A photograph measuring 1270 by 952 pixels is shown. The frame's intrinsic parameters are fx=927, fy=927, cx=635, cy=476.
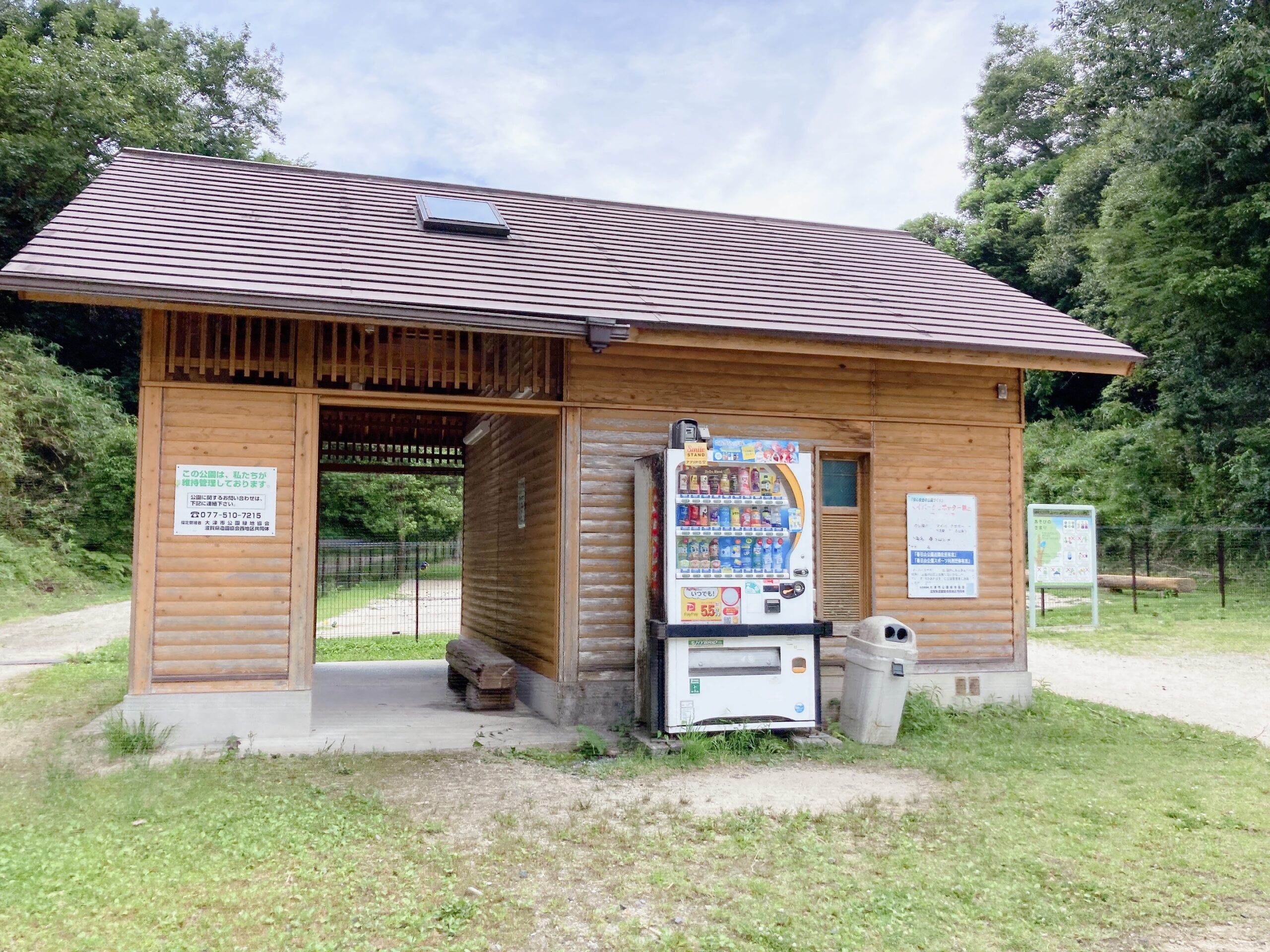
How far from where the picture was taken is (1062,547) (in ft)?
46.7

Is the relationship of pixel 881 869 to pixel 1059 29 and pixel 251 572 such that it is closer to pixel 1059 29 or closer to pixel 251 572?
pixel 251 572

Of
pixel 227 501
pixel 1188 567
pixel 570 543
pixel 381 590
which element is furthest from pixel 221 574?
pixel 1188 567

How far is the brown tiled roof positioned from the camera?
6.73 meters

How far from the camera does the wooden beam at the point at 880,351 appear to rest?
754 centimetres

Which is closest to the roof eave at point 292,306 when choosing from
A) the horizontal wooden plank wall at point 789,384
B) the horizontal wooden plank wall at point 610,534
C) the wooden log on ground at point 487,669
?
the horizontal wooden plank wall at point 789,384

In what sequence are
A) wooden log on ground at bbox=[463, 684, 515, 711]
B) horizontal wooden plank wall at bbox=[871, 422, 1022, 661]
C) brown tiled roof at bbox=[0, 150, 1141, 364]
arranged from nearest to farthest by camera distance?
brown tiled roof at bbox=[0, 150, 1141, 364]
wooden log on ground at bbox=[463, 684, 515, 711]
horizontal wooden plank wall at bbox=[871, 422, 1022, 661]

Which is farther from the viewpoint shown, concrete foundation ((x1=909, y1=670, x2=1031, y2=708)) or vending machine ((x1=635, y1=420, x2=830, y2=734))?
concrete foundation ((x1=909, y1=670, x2=1031, y2=708))

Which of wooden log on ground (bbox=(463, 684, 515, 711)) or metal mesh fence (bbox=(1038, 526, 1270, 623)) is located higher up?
metal mesh fence (bbox=(1038, 526, 1270, 623))

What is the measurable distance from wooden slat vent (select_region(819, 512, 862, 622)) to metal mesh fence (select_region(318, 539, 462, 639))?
9.51 m

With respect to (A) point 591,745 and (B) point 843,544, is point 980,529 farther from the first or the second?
(A) point 591,745

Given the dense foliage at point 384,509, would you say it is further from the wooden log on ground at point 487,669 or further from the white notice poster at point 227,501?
the white notice poster at point 227,501

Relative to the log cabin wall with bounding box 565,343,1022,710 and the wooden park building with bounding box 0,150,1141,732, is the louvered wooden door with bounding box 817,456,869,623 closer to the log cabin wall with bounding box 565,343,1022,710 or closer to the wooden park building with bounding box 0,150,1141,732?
the wooden park building with bounding box 0,150,1141,732

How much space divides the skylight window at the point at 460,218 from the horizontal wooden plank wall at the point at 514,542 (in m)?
1.88

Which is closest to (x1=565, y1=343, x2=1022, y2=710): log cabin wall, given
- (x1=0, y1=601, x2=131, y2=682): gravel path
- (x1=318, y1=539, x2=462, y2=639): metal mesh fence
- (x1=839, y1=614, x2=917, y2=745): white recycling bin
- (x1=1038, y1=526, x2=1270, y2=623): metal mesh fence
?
(x1=839, y1=614, x2=917, y2=745): white recycling bin
